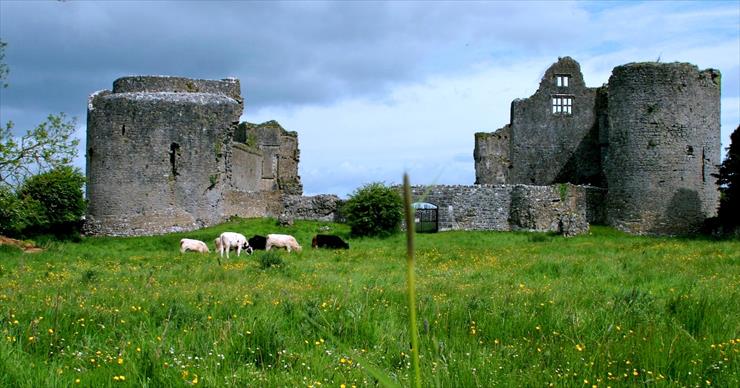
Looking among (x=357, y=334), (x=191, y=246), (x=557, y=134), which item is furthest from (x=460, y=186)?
(x=357, y=334)

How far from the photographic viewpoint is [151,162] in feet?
111

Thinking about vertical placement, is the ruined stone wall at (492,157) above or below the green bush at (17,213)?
above

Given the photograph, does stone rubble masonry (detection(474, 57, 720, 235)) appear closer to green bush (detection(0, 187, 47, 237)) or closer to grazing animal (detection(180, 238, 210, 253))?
grazing animal (detection(180, 238, 210, 253))

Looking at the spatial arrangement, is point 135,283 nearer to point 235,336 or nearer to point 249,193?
point 235,336

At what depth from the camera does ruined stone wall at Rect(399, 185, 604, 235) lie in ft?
112

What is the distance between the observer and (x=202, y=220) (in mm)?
34344

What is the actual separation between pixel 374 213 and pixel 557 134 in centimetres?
1622

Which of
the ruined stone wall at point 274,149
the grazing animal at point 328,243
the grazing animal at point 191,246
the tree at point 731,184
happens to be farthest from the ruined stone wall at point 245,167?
the tree at point 731,184

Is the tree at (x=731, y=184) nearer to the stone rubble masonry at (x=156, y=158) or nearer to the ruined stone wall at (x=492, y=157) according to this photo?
the ruined stone wall at (x=492, y=157)

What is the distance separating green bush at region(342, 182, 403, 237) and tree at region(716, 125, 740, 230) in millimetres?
14782

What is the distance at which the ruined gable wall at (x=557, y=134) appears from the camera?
42.4 m

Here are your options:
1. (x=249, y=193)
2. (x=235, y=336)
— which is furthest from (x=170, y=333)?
(x=249, y=193)

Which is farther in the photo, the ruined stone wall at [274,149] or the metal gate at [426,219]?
the ruined stone wall at [274,149]

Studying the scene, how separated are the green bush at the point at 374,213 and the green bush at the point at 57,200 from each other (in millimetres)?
12038
